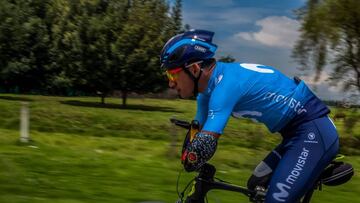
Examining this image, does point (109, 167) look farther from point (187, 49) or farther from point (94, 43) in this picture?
point (94, 43)

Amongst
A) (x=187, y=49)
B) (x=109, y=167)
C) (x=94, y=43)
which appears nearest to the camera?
(x=187, y=49)

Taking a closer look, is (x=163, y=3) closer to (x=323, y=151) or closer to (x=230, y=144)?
(x=230, y=144)

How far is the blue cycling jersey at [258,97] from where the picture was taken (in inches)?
132

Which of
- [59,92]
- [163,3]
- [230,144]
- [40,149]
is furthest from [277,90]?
[59,92]

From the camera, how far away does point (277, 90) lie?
3619 mm

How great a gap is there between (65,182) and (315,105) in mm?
6647

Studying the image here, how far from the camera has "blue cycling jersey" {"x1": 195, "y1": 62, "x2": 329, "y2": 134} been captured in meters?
3.35

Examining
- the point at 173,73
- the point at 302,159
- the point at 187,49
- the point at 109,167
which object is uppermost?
the point at 187,49

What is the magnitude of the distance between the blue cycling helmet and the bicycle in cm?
42

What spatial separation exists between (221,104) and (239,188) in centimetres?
65

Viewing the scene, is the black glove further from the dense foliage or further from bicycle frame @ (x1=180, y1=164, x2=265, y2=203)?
the dense foliage

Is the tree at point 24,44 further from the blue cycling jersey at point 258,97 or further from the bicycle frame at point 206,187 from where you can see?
the bicycle frame at point 206,187

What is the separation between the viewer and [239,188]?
11.7 feet

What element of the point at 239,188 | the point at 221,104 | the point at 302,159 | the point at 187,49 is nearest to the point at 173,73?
the point at 187,49
